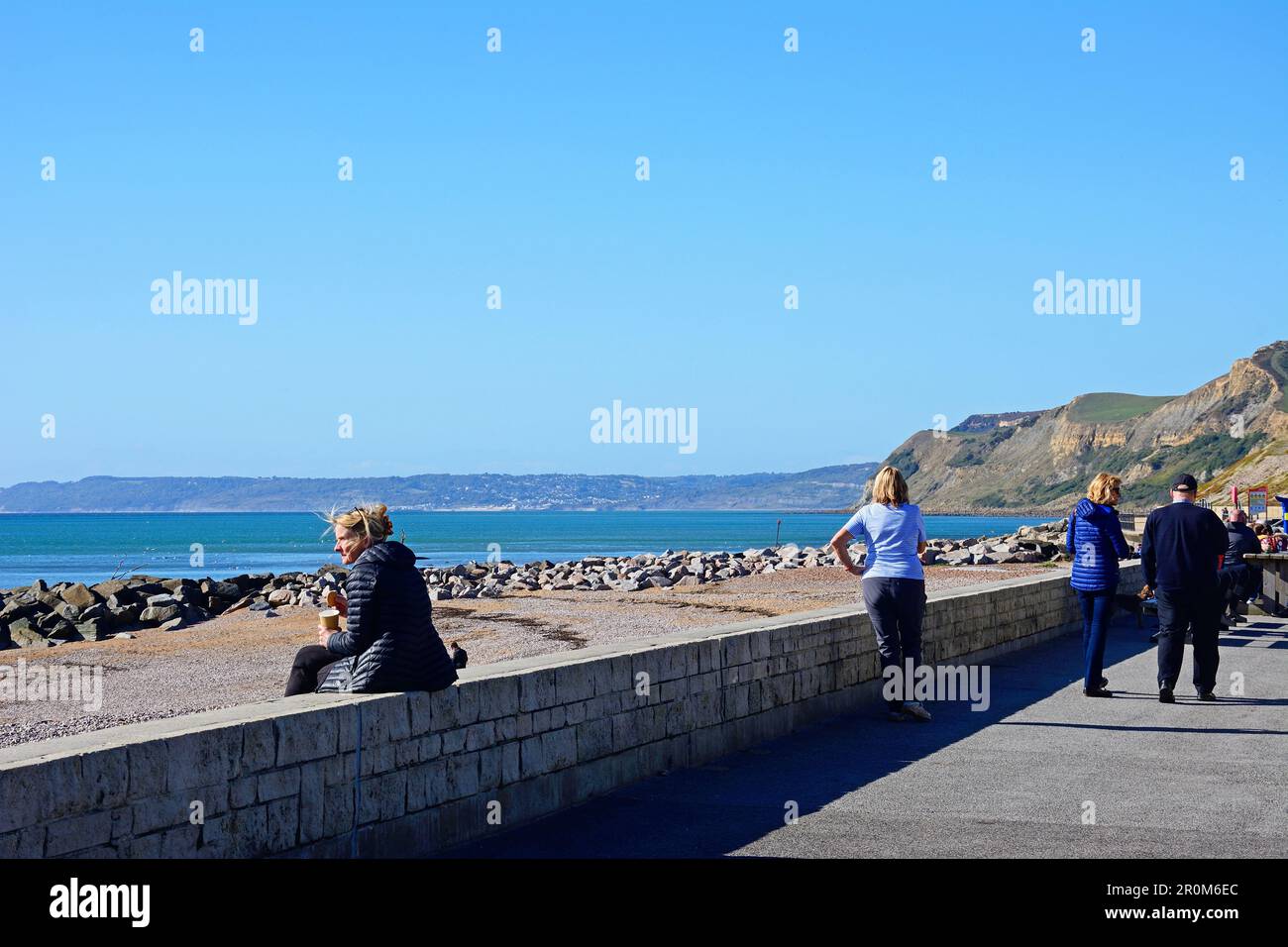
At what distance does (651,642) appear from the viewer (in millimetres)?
9094

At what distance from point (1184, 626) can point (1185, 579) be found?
0.42 meters

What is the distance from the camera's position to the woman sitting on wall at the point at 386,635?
6711mm

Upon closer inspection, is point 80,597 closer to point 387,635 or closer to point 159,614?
point 159,614

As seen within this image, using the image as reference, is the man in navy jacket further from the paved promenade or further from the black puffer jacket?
the black puffer jacket

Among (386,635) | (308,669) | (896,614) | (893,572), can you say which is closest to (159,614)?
(896,614)

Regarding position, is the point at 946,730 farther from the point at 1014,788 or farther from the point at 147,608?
the point at 147,608

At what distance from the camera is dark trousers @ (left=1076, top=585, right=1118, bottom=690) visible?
483 inches

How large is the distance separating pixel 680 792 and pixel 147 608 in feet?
83.9

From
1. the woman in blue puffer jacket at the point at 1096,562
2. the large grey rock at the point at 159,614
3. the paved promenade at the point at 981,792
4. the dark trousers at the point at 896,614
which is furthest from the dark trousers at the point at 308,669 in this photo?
the large grey rock at the point at 159,614

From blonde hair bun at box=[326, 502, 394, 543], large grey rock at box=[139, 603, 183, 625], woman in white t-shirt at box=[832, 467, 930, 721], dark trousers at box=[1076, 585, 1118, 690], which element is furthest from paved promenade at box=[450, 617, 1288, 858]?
large grey rock at box=[139, 603, 183, 625]

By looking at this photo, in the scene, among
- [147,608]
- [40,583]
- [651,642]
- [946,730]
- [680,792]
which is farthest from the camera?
[40,583]

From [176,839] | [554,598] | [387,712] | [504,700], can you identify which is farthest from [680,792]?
[554,598]

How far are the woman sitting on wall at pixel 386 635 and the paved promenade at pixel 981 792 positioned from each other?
0.87 meters

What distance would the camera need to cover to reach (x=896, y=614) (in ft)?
36.2
